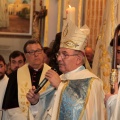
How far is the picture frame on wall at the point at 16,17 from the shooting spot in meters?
7.53

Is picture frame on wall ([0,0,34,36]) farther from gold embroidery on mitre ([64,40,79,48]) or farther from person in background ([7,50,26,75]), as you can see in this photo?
gold embroidery on mitre ([64,40,79,48])

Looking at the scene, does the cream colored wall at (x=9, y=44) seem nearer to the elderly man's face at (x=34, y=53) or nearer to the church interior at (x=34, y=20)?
the church interior at (x=34, y=20)

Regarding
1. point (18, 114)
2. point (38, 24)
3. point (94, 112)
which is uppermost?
point (38, 24)

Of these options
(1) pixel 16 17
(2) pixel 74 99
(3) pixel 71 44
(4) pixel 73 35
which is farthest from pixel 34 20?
(2) pixel 74 99

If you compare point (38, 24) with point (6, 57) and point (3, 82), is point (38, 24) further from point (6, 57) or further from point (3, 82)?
point (3, 82)

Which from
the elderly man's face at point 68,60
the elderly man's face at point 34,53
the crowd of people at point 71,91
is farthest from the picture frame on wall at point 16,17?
the elderly man's face at point 68,60

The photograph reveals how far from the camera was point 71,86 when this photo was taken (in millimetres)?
3689

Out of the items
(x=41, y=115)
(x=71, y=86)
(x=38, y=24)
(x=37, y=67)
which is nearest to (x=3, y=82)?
(x=37, y=67)

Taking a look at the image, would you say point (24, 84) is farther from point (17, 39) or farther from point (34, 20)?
point (17, 39)

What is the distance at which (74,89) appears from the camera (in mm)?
3666

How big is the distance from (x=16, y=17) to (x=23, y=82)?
287cm

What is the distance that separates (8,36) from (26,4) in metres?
0.63

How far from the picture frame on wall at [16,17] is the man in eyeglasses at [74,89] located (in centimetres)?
375

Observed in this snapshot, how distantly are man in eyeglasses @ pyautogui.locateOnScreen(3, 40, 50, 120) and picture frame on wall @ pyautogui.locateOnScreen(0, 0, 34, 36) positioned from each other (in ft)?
8.39
